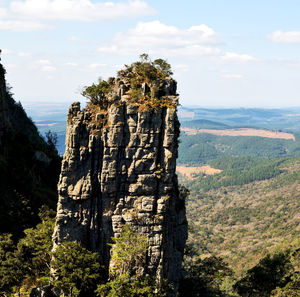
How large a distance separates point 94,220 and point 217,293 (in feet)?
101

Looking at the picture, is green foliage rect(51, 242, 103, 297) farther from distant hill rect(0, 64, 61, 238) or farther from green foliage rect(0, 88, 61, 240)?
distant hill rect(0, 64, 61, 238)

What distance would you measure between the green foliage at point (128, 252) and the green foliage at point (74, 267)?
2.04 m

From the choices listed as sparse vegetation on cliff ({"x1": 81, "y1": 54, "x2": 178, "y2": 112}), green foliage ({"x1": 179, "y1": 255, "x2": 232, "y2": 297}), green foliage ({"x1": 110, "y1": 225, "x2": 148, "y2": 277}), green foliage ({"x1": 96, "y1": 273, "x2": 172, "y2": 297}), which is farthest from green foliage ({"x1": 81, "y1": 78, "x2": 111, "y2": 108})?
green foliage ({"x1": 179, "y1": 255, "x2": 232, "y2": 297})

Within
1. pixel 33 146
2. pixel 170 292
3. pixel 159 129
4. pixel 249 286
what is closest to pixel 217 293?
pixel 249 286

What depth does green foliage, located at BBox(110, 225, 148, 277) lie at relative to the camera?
1208 inches

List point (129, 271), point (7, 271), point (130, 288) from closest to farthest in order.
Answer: point (130, 288) < point (129, 271) < point (7, 271)

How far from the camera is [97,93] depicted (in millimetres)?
35062

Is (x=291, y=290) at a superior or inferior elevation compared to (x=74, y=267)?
inferior

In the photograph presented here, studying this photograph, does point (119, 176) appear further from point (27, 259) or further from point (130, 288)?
point (27, 259)

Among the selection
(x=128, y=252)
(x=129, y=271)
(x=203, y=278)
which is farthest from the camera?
(x=203, y=278)

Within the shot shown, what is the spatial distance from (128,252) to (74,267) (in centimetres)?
646

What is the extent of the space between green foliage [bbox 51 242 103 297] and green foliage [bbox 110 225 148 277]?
2044 mm

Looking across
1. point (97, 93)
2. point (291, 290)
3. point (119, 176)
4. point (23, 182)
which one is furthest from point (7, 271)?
point (291, 290)

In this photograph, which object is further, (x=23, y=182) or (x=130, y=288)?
(x=23, y=182)
